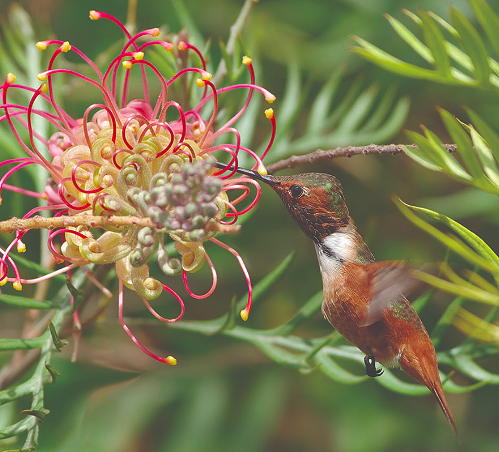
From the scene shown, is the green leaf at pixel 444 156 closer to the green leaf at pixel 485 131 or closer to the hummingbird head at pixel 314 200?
→ the green leaf at pixel 485 131

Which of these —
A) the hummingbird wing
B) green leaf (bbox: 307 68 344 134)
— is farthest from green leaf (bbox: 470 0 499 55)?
green leaf (bbox: 307 68 344 134)

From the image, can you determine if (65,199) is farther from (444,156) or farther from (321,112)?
(321,112)

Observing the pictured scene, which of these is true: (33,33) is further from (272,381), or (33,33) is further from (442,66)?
(272,381)

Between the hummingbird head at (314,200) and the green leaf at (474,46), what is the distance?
376 millimetres

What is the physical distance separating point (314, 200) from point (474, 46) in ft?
1.40

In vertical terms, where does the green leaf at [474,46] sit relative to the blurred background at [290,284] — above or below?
above

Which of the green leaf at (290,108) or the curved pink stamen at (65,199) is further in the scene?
the green leaf at (290,108)

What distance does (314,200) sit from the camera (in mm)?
1079

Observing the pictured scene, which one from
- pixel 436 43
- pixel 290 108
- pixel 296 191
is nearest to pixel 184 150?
pixel 296 191

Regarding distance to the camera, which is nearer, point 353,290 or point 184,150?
point 184,150

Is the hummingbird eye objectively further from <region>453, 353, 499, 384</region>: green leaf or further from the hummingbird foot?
<region>453, 353, 499, 384</region>: green leaf

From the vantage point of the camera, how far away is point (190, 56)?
1.12m

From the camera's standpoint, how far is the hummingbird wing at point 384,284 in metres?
0.98

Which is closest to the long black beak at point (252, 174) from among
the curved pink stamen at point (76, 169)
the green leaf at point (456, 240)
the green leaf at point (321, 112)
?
the curved pink stamen at point (76, 169)
